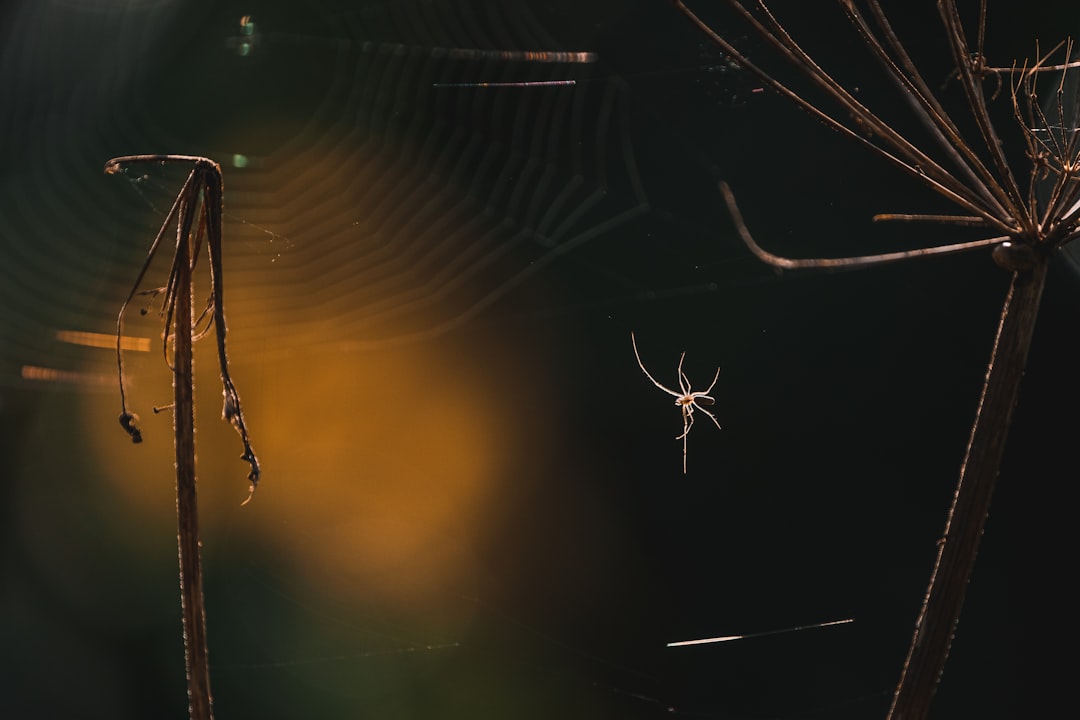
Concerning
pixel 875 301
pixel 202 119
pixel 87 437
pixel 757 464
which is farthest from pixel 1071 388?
pixel 87 437

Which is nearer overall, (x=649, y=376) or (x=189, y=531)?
(x=189, y=531)

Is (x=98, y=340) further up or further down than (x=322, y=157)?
further down

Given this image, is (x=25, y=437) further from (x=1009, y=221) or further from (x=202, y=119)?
(x=1009, y=221)

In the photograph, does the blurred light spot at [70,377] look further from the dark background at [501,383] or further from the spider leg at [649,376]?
the spider leg at [649,376]

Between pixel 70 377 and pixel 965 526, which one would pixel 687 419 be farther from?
pixel 70 377

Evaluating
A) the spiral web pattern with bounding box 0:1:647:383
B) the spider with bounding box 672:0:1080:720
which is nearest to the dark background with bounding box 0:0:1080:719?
the spiral web pattern with bounding box 0:1:647:383

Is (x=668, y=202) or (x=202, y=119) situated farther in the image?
(x=202, y=119)

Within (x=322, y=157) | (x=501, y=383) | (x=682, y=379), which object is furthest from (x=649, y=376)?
(x=322, y=157)
